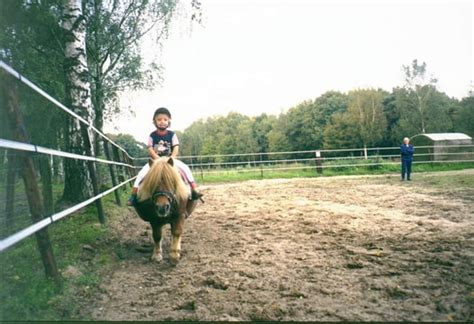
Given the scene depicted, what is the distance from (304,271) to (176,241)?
Answer: 4.69 ft

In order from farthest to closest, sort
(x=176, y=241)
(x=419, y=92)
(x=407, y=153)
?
(x=419, y=92)
(x=407, y=153)
(x=176, y=241)

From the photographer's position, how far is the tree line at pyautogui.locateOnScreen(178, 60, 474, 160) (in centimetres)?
4016

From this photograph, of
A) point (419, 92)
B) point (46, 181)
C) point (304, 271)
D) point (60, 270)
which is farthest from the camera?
point (419, 92)

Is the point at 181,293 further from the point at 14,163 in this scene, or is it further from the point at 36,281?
the point at 14,163

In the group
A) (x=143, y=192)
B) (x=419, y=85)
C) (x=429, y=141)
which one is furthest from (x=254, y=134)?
(x=143, y=192)

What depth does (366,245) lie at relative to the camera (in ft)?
12.8

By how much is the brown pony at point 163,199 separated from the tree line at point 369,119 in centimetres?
3868

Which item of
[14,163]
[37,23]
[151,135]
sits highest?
[37,23]

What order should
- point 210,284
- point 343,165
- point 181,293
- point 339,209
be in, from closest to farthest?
point 181,293
point 210,284
point 339,209
point 343,165

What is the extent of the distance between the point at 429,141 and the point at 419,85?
2296cm

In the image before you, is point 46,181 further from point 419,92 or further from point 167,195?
point 419,92

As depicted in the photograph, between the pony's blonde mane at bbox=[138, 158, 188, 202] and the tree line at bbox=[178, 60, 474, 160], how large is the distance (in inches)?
1524

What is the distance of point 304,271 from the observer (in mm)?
3104

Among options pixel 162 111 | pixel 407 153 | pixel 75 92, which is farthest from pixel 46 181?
pixel 407 153
